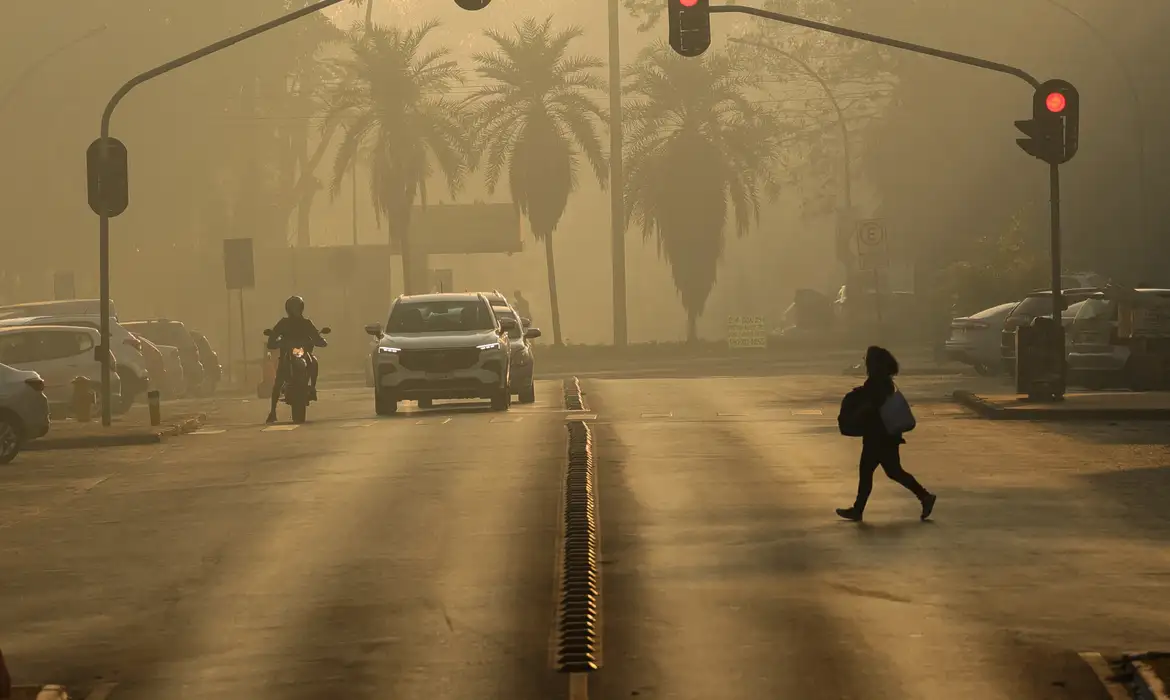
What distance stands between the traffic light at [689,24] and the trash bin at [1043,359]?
5908 millimetres

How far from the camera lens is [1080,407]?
2833 centimetres

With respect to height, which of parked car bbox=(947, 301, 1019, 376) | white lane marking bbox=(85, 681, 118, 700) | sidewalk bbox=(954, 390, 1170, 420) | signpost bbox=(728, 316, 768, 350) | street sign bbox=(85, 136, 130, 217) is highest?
street sign bbox=(85, 136, 130, 217)

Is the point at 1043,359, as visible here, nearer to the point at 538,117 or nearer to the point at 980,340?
the point at 980,340

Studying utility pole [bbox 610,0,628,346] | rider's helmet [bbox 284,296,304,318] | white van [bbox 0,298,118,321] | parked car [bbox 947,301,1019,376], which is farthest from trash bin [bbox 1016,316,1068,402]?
utility pole [bbox 610,0,628,346]

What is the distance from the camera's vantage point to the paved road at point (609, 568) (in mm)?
10389

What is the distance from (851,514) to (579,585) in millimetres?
4179

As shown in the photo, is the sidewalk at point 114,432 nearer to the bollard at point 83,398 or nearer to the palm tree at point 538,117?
the bollard at point 83,398

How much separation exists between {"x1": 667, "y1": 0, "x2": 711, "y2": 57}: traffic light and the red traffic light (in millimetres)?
4749

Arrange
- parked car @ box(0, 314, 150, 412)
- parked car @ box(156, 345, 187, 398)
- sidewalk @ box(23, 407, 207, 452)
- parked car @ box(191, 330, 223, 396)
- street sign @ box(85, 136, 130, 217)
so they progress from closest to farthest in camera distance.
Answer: sidewalk @ box(23, 407, 207, 452)
street sign @ box(85, 136, 130, 217)
parked car @ box(0, 314, 150, 412)
parked car @ box(156, 345, 187, 398)
parked car @ box(191, 330, 223, 396)

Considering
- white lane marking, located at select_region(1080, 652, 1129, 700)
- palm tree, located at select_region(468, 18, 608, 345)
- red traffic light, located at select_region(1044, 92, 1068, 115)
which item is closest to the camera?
white lane marking, located at select_region(1080, 652, 1129, 700)

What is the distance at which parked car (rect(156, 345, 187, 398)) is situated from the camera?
A: 147 feet

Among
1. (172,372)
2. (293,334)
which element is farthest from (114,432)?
(172,372)

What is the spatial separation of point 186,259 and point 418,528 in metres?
67.4

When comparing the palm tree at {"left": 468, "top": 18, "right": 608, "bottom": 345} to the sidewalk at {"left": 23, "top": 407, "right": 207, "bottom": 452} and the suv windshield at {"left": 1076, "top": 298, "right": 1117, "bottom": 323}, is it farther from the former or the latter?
the sidewalk at {"left": 23, "top": 407, "right": 207, "bottom": 452}
